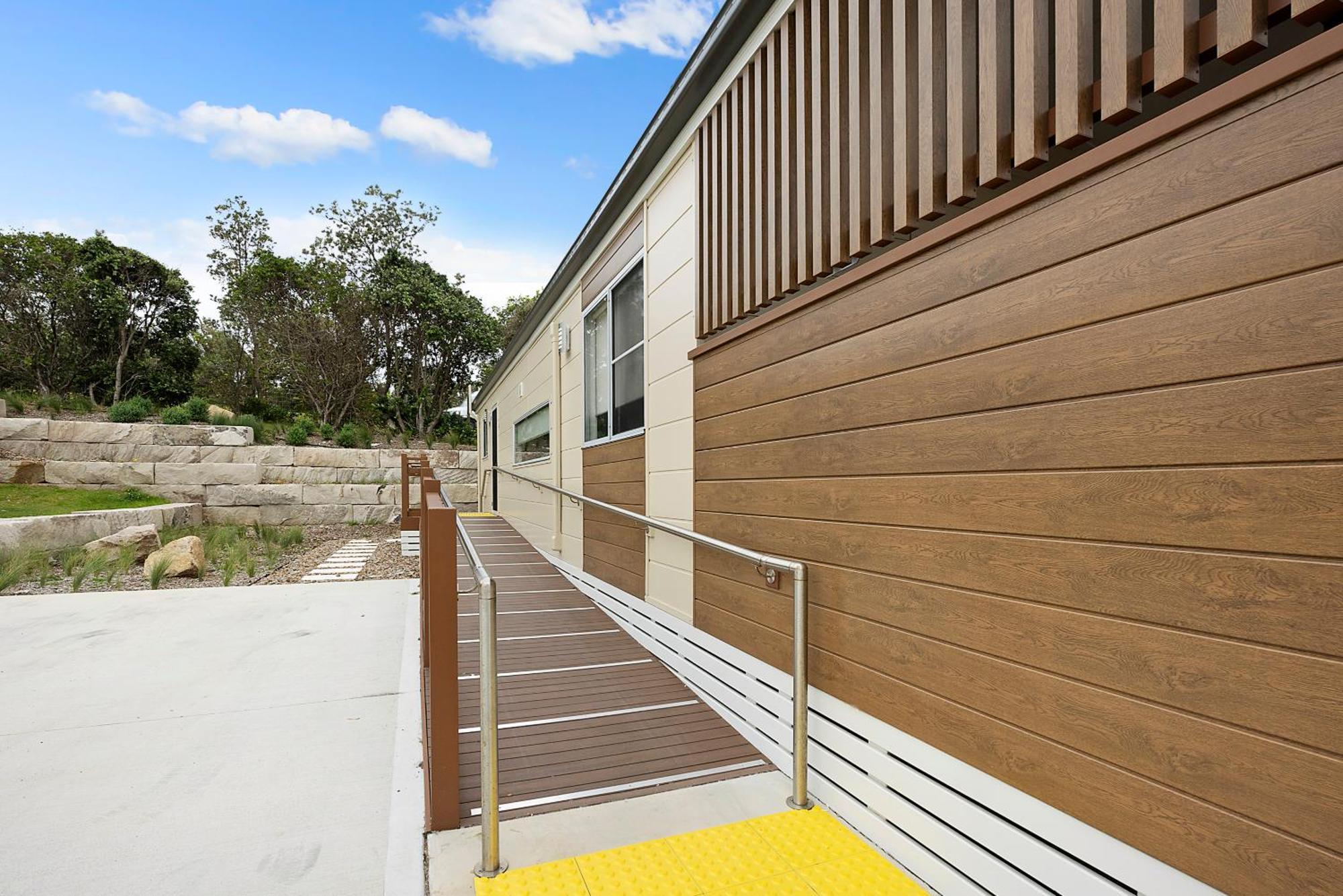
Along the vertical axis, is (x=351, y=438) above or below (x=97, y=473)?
above

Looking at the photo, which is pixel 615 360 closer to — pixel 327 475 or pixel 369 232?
pixel 327 475

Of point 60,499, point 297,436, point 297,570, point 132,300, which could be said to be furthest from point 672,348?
point 132,300

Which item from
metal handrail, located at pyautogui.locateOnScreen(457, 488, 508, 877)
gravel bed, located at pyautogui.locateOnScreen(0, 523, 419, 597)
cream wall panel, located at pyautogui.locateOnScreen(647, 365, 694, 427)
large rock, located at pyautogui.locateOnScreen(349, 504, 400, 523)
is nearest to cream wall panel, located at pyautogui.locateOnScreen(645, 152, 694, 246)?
cream wall panel, located at pyautogui.locateOnScreen(647, 365, 694, 427)

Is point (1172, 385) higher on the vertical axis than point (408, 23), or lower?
lower

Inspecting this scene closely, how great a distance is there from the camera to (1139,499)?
4.40 feet

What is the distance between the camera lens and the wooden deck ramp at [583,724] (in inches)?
98.6

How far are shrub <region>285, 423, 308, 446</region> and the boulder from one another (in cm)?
692

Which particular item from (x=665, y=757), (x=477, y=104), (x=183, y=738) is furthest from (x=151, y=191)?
(x=665, y=757)

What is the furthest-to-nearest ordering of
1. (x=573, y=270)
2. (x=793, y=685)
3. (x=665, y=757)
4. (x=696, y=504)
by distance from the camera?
(x=573, y=270), (x=696, y=504), (x=665, y=757), (x=793, y=685)

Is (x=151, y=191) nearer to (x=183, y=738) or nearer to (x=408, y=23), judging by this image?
(x=408, y=23)

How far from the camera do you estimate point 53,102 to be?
17.7 metres

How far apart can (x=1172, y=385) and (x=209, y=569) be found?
999 cm

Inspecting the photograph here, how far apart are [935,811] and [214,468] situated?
45.6 feet

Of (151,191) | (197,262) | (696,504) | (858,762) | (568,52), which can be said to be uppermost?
(568,52)
